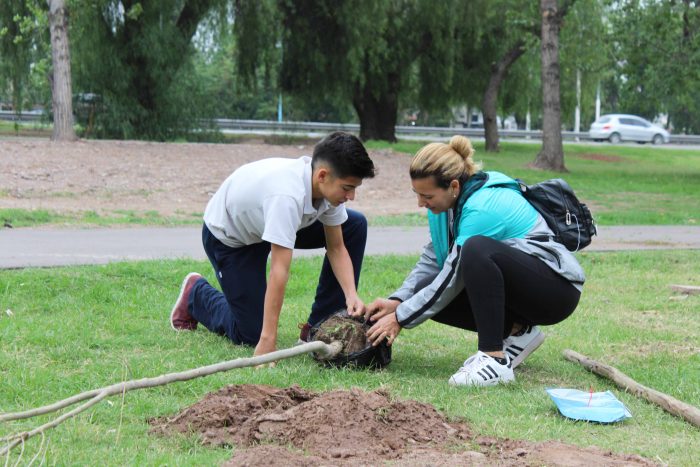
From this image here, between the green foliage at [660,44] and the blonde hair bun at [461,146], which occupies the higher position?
the green foliage at [660,44]

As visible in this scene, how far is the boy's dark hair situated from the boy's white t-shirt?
206 mm

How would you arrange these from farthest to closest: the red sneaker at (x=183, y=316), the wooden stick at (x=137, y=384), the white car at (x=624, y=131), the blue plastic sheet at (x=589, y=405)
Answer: the white car at (x=624, y=131)
the red sneaker at (x=183, y=316)
the blue plastic sheet at (x=589, y=405)
the wooden stick at (x=137, y=384)

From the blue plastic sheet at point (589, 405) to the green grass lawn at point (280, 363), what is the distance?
0.06 m

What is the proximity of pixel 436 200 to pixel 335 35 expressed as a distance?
22569 mm

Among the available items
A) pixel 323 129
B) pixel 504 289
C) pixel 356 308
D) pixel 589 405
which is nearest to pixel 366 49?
pixel 323 129

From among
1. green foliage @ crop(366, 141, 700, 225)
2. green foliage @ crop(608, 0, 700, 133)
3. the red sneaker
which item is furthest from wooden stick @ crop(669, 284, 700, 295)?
green foliage @ crop(608, 0, 700, 133)

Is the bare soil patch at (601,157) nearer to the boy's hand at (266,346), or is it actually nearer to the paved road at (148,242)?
the paved road at (148,242)

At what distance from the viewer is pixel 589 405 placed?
14.8 ft

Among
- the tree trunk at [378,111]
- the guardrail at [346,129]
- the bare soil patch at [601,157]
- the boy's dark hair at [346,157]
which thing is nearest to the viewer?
the boy's dark hair at [346,157]

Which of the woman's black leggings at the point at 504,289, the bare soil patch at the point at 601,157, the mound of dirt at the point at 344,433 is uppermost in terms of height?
the woman's black leggings at the point at 504,289

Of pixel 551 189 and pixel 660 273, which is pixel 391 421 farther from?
pixel 660 273

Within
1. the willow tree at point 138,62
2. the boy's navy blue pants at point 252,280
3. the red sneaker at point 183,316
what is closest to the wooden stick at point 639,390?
the boy's navy blue pants at point 252,280

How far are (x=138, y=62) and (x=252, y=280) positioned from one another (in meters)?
20.4

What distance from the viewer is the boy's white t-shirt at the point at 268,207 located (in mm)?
5156
